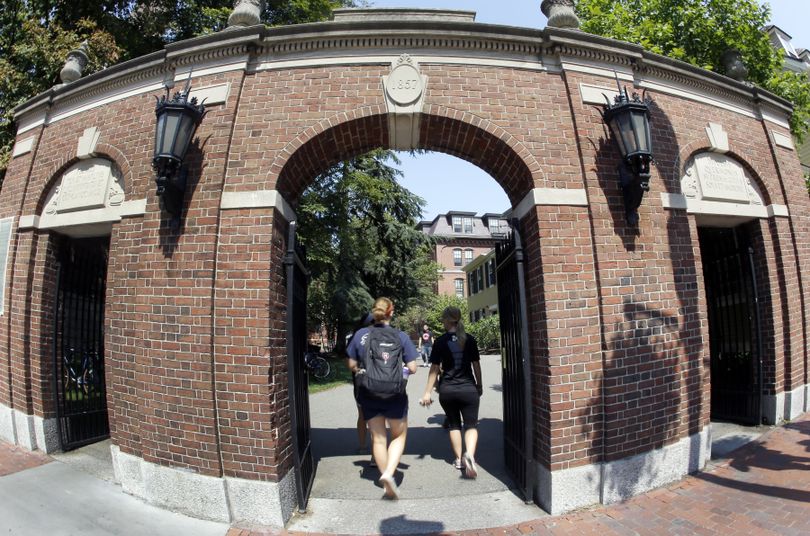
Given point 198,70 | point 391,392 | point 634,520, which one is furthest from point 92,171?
point 634,520

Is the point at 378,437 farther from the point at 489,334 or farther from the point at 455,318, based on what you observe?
the point at 489,334

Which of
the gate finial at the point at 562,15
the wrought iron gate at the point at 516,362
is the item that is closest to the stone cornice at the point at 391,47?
the gate finial at the point at 562,15

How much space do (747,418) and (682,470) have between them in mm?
2304

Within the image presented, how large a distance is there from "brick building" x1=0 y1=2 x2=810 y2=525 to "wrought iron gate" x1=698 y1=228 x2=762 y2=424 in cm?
24

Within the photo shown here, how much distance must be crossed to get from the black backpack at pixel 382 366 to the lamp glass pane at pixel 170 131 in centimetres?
248

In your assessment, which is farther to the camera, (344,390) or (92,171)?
(344,390)

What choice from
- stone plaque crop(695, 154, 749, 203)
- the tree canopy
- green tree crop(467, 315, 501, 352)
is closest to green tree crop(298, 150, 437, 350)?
green tree crop(467, 315, 501, 352)

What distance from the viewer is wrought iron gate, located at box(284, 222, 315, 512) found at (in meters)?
3.82

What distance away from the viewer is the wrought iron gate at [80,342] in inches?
204

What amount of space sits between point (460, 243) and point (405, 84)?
1587 inches

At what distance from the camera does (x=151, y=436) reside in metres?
3.82

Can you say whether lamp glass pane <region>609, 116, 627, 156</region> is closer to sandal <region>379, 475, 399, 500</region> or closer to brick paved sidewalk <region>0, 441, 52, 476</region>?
sandal <region>379, 475, 399, 500</region>

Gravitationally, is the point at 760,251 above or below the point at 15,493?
above

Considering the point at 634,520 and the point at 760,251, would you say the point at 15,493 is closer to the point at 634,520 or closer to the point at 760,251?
the point at 634,520
